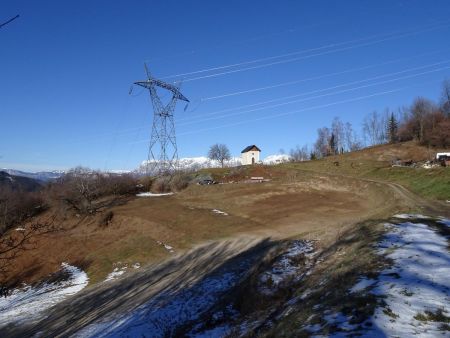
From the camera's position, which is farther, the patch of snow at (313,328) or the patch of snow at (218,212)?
the patch of snow at (218,212)

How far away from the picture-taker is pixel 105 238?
36.1 metres

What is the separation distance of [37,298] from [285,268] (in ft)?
58.2

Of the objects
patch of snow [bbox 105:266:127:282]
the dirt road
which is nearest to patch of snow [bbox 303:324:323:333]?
the dirt road

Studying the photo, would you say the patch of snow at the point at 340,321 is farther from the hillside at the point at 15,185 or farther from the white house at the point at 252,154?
the white house at the point at 252,154

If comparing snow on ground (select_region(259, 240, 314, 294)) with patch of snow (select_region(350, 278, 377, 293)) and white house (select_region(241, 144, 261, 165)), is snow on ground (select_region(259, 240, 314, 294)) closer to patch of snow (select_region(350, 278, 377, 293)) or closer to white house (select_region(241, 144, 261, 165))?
patch of snow (select_region(350, 278, 377, 293))

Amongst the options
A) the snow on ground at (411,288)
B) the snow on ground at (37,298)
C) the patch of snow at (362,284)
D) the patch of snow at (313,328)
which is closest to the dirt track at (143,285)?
the snow on ground at (37,298)

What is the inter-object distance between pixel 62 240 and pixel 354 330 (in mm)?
35914

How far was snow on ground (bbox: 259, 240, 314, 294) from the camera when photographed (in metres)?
13.0

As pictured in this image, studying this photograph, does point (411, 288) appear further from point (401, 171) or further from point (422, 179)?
point (401, 171)

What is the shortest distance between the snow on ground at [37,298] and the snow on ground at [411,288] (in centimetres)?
1793

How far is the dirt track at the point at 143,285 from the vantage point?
59.2 feet

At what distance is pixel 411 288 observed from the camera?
320 inches

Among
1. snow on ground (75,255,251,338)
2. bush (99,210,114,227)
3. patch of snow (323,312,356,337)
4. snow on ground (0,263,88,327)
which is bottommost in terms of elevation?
snow on ground (0,263,88,327)

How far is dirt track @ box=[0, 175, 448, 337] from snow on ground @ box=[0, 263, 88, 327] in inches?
44.1
